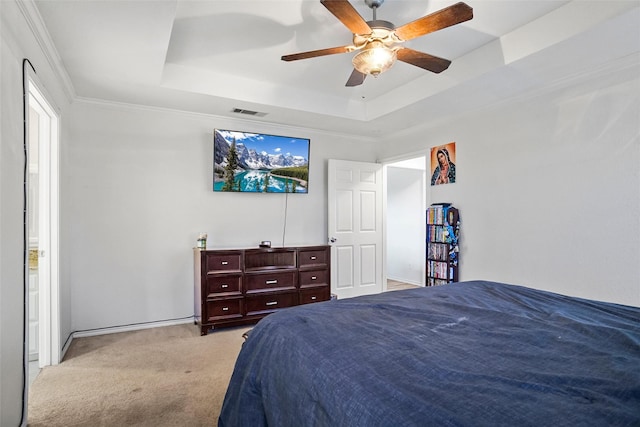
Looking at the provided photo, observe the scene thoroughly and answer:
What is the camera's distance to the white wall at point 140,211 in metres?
3.59

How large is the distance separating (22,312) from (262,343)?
57.5 inches

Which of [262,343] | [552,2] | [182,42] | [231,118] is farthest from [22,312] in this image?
[552,2]

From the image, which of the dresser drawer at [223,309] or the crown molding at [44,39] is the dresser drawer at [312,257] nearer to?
the dresser drawer at [223,309]

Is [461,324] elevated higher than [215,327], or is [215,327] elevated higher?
[461,324]

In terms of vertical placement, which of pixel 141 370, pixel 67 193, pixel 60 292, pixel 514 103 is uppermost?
pixel 514 103

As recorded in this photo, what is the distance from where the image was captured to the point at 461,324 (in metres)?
1.51

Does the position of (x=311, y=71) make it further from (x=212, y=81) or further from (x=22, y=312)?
(x=22, y=312)

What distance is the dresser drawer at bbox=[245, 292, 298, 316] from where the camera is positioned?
3.83 metres

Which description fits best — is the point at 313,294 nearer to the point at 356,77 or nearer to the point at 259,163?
the point at 259,163

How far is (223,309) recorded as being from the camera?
3.68 metres

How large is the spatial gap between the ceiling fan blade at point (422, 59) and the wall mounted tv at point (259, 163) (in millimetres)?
2393

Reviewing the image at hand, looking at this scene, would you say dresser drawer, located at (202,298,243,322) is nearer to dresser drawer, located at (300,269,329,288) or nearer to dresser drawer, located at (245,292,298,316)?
dresser drawer, located at (245,292,298,316)

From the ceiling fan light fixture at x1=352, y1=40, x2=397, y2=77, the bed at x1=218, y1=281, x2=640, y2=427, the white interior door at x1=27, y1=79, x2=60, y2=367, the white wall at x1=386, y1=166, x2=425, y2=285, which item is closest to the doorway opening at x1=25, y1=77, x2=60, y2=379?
the white interior door at x1=27, y1=79, x2=60, y2=367

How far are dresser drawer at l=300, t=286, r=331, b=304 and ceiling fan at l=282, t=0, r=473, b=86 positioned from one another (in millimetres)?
2684
